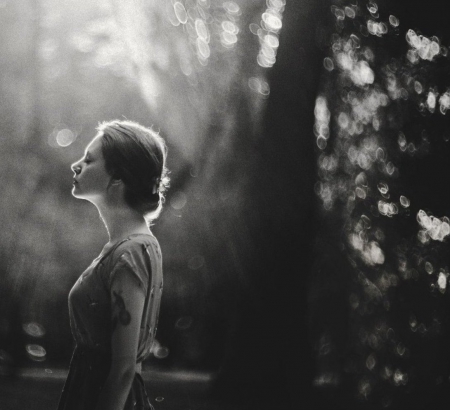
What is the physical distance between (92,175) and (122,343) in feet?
1.17

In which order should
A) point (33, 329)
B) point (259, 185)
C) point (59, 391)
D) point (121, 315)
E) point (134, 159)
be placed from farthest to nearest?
point (33, 329) < point (59, 391) < point (259, 185) < point (134, 159) < point (121, 315)

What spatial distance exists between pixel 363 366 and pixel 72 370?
145 inches

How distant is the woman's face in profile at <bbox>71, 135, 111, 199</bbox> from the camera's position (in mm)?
1246

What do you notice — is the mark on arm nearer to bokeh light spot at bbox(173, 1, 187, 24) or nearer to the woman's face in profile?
the woman's face in profile

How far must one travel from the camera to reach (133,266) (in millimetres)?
1142

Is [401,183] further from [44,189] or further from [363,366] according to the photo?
[44,189]

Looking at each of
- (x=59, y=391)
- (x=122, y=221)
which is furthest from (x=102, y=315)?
(x=59, y=391)

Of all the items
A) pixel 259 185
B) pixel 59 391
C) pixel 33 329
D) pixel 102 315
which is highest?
pixel 102 315

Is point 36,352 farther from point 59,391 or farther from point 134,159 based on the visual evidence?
point 134,159

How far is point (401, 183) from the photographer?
14.9 ft

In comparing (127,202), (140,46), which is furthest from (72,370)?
(140,46)

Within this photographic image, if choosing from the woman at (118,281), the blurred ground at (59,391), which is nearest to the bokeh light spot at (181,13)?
the blurred ground at (59,391)

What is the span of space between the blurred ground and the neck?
10.0 ft

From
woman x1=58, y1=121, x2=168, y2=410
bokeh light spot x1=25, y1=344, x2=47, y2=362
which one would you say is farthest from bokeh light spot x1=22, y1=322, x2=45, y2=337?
woman x1=58, y1=121, x2=168, y2=410
